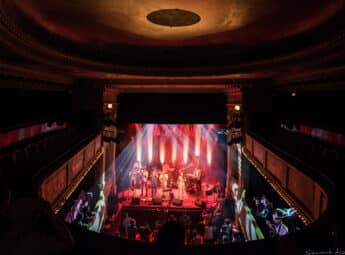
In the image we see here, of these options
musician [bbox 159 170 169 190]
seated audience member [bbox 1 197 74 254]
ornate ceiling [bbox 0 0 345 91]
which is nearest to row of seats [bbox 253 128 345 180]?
ornate ceiling [bbox 0 0 345 91]

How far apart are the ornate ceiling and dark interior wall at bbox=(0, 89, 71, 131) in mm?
484

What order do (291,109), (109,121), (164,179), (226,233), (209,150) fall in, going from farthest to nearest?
(209,150) < (164,179) < (109,121) < (226,233) < (291,109)

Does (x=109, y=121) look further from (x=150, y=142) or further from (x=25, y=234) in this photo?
(x=25, y=234)

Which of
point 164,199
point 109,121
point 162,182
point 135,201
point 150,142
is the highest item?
point 109,121

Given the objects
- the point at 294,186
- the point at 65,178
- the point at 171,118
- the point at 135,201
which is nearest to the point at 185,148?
the point at 135,201

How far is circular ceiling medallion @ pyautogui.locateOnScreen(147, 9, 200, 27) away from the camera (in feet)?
15.3

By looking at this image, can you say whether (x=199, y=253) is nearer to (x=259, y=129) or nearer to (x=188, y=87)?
(x=259, y=129)

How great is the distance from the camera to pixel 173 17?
490 centimetres

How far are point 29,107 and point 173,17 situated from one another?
4607 millimetres

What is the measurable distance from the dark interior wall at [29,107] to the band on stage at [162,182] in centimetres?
540

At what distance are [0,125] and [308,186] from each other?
18.1ft

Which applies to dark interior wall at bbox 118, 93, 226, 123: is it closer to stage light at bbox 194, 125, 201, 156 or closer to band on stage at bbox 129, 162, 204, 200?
band on stage at bbox 129, 162, 204, 200

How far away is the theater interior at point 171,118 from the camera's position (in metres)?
3.00

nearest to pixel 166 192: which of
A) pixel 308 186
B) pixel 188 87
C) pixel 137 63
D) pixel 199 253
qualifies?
pixel 188 87
